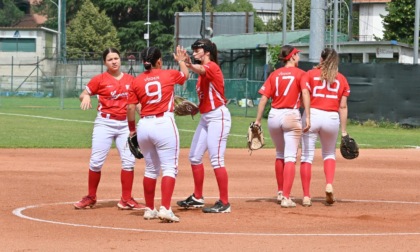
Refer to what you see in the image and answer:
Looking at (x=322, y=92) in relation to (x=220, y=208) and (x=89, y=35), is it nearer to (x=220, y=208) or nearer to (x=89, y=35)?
(x=220, y=208)

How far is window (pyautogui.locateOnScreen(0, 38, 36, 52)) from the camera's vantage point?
277 feet

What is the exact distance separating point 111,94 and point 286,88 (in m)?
2.23

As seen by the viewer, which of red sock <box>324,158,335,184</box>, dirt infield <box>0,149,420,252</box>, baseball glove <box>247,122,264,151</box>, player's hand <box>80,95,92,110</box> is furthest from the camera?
baseball glove <box>247,122,264,151</box>

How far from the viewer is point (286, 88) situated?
13.1 meters

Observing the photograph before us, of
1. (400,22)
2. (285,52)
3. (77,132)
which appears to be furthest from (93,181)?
(400,22)

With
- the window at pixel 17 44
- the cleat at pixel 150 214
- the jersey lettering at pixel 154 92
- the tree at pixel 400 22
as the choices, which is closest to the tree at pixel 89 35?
the window at pixel 17 44

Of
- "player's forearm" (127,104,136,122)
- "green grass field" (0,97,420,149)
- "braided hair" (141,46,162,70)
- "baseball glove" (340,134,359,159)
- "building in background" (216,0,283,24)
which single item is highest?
"building in background" (216,0,283,24)

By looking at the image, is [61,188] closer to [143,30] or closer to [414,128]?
[414,128]

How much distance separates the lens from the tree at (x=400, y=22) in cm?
5428

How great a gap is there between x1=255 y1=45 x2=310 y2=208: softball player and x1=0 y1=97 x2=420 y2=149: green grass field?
12.1 metres

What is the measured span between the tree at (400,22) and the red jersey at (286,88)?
41872mm

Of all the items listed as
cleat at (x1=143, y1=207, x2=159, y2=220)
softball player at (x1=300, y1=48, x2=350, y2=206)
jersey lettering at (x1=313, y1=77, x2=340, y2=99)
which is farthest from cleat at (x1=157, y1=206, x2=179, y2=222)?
jersey lettering at (x1=313, y1=77, x2=340, y2=99)

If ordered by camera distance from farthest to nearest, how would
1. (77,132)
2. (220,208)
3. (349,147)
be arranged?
(77,132), (349,147), (220,208)

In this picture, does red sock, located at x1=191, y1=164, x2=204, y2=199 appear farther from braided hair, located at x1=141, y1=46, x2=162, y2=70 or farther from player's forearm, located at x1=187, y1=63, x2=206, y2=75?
braided hair, located at x1=141, y1=46, x2=162, y2=70
